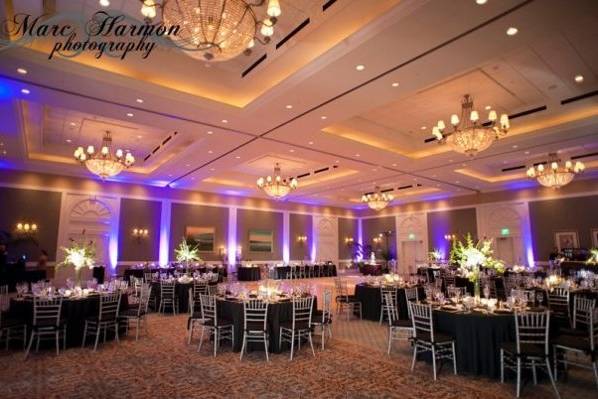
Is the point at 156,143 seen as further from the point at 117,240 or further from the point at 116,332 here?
the point at 116,332

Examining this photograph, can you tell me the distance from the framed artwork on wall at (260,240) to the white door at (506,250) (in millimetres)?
11395

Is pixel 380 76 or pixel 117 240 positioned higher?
pixel 380 76

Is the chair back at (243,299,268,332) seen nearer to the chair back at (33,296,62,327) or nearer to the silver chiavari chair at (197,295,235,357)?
the silver chiavari chair at (197,295,235,357)

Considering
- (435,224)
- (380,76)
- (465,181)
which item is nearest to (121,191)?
(380,76)

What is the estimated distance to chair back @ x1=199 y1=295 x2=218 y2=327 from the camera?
5785mm

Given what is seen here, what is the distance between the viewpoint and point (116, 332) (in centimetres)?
616

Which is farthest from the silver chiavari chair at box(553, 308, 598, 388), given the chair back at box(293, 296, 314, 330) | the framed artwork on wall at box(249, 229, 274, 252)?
the framed artwork on wall at box(249, 229, 274, 252)

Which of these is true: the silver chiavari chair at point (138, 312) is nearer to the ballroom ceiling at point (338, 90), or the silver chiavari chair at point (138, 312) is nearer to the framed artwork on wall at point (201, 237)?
the ballroom ceiling at point (338, 90)

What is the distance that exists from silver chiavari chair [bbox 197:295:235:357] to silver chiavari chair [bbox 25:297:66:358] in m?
2.21

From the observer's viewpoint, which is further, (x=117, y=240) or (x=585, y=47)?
(x=117, y=240)

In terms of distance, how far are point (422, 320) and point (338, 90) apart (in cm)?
408

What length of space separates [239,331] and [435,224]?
53.1 feet

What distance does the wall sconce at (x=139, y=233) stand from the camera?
15.0 meters

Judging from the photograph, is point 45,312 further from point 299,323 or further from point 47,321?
point 299,323
